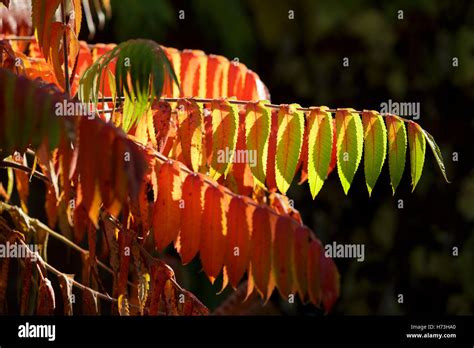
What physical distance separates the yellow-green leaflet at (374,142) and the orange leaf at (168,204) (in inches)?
17.8

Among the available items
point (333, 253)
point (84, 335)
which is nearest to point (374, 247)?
point (333, 253)

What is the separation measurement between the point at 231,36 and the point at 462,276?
6.10 ft

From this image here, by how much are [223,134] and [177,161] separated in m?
0.13

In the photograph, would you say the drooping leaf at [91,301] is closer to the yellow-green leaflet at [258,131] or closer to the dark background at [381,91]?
the yellow-green leaflet at [258,131]

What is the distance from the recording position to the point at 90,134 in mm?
1805

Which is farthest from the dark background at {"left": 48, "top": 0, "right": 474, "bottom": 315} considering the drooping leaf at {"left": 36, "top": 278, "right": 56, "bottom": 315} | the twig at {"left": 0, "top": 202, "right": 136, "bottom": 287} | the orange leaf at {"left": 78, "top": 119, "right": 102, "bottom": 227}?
the orange leaf at {"left": 78, "top": 119, "right": 102, "bottom": 227}

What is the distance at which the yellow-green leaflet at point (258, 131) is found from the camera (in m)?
2.28

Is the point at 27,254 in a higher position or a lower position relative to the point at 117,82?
lower

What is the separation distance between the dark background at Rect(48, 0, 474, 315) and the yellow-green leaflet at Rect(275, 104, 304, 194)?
3.39m

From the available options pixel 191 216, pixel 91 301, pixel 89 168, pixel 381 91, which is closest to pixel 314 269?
pixel 191 216

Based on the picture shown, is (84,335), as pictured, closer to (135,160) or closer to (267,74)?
(135,160)

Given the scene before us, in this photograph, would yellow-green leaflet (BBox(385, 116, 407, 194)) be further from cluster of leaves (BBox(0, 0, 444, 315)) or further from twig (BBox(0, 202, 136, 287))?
twig (BBox(0, 202, 136, 287))

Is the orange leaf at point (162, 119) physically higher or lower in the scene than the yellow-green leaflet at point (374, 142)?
higher

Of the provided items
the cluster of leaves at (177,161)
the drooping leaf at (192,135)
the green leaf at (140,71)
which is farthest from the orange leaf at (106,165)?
the drooping leaf at (192,135)
